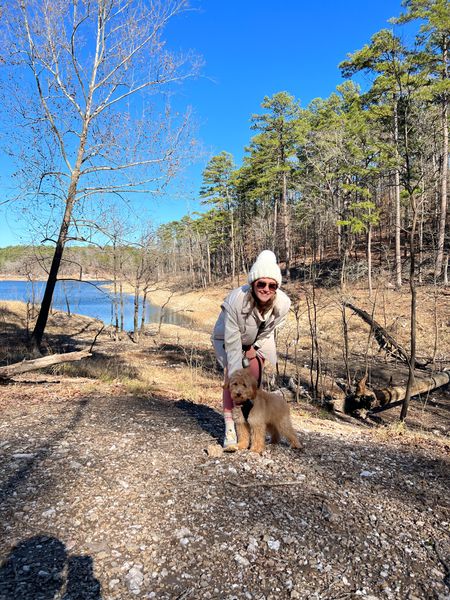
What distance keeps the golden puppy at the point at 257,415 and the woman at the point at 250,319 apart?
119 millimetres

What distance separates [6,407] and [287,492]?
4257mm

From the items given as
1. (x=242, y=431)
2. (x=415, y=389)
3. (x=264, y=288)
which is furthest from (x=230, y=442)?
(x=415, y=389)

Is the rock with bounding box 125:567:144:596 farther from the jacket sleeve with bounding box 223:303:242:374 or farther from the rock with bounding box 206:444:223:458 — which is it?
the jacket sleeve with bounding box 223:303:242:374

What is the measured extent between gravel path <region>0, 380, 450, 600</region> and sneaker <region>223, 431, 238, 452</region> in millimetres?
119

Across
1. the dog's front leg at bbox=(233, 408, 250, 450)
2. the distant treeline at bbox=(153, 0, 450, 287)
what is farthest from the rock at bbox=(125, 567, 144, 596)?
the distant treeline at bbox=(153, 0, 450, 287)

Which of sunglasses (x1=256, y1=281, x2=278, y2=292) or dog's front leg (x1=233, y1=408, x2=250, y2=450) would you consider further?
dog's front leg (x1=233, y1=408, x2=250, y2=450)

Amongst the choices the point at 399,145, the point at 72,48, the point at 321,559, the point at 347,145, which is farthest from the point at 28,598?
the point at 347,145

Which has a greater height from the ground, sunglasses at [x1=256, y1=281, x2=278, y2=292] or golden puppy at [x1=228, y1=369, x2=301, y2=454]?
sunglasses at [x1=256, y1=281, x2=278, y2=292]

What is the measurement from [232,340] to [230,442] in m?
1.15

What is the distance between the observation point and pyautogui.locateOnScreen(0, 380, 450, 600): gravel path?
237 cm

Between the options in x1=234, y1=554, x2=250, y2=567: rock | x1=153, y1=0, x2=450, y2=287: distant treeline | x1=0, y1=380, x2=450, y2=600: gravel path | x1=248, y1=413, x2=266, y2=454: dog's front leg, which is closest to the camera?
x1=0, y1=380, x2=450, y2=600: gravel path

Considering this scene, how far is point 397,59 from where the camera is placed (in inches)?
283

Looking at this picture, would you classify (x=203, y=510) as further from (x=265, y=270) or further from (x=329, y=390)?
(x=329, y=390)

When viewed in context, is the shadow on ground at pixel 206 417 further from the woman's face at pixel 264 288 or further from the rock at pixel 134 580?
the rock at pixel 134 580
